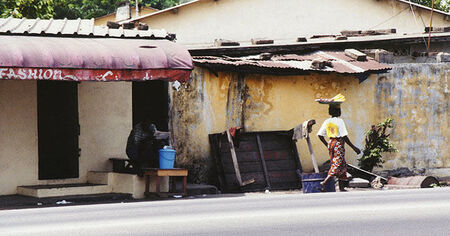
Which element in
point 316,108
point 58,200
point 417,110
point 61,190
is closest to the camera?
point 58,200

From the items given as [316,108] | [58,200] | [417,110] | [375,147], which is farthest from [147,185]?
[417,110]

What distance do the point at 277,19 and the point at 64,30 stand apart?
42.1ft

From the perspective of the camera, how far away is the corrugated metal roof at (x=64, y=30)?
47.2ft

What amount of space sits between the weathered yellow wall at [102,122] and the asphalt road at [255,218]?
378cm

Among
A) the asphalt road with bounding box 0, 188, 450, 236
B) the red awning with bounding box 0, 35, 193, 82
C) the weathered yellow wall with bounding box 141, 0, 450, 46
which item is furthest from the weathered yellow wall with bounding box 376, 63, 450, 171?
the weathered yellow wall with bounding box 141, 0, 450, 46

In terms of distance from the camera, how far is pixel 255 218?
9.43 metres

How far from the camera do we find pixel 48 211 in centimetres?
1156

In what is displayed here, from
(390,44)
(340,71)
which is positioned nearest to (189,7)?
(390,44)

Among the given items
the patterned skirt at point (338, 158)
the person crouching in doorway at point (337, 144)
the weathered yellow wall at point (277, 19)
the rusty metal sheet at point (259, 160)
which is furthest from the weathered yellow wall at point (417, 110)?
the weathered yellow wall at point (277, 19)

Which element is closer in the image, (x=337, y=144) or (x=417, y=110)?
(x=337, y=144)

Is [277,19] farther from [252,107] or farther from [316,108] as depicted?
[252,107]

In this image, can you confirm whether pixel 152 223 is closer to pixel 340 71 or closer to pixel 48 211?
pixel 48 211

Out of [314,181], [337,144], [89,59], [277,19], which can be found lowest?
[314,181]

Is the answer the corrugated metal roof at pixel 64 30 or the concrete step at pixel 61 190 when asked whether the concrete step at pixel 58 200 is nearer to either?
the concrete step at pixel 61 190
